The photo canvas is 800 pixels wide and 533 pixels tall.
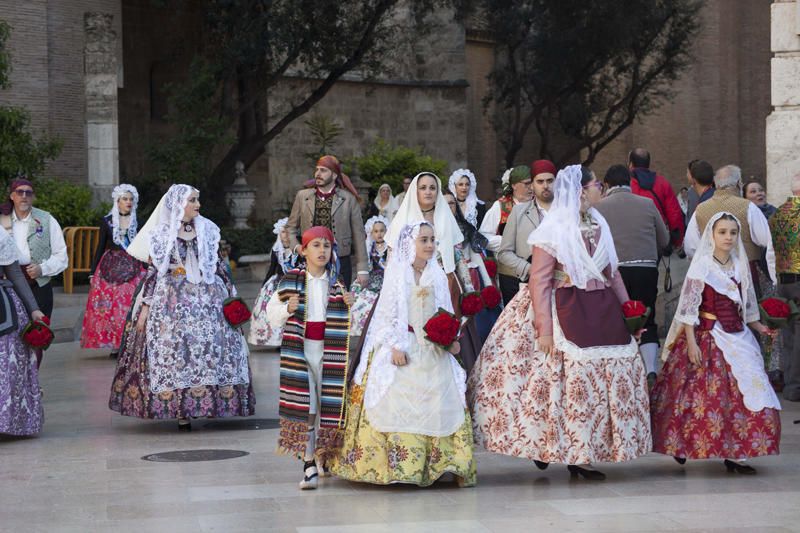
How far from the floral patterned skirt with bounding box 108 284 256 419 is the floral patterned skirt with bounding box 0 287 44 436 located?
0.63 metres

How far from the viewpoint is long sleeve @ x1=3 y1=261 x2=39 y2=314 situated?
10555 mm

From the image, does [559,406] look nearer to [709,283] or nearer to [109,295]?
[709,283]

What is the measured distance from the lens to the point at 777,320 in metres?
8.88

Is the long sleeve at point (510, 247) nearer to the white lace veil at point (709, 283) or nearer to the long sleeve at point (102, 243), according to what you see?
the white lace veil at point (709, 283)

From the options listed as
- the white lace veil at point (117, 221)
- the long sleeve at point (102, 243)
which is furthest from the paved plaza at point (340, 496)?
the long sleeve at point (102, 243)

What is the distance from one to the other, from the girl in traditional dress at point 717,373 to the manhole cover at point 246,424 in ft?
11.4

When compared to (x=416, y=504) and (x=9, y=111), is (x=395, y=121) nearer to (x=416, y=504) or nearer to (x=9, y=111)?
(x=9, y=111)

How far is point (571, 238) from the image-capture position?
8344 mm

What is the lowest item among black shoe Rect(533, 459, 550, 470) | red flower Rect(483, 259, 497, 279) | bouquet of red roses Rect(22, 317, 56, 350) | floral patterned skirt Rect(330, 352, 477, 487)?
black shoe Rect(533, 459, 550, 470)

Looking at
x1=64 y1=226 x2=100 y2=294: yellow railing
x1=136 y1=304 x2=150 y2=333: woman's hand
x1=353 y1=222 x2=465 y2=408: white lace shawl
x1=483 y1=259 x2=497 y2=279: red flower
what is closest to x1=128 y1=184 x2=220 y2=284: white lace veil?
x1=136 y1=304 x2=150 y2=333: woman's hand

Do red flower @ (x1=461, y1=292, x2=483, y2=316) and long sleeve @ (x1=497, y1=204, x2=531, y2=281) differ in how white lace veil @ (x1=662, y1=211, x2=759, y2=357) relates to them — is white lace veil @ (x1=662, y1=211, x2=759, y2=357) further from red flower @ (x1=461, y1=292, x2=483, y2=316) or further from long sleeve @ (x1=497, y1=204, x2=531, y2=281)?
long sleeve @ (x1=497, y1=204, x2=531, y2=281)

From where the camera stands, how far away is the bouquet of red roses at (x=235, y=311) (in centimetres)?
1005

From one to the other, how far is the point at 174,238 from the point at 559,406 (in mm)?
3658

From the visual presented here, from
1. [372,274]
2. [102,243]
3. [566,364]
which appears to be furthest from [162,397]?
[102,243]
